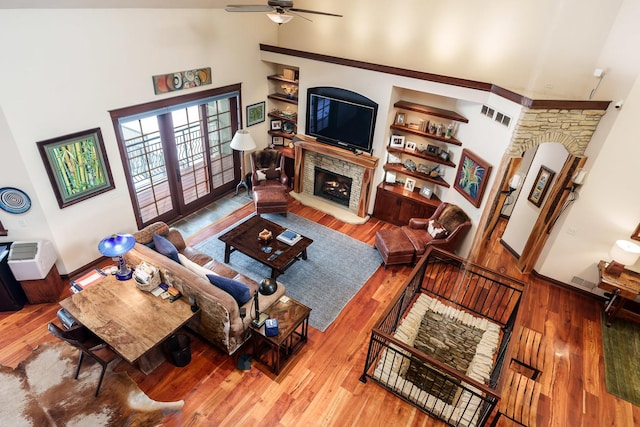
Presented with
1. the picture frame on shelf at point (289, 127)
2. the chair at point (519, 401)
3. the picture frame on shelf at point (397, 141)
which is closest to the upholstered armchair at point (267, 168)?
the picture frame on shelf at point (289, 127)

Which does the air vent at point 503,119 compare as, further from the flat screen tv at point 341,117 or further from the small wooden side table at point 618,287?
the small wooden side table at point 618,287

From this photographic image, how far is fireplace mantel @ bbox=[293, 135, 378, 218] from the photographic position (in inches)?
280

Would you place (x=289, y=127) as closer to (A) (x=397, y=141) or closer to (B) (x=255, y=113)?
(B) (x=255, y=113)

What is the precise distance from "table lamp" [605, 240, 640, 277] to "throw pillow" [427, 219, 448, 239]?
7.70ft

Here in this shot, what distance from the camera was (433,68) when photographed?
20.9 ft

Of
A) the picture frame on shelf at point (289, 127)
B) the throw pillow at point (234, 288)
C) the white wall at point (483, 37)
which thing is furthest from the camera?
the picture frame on shelf at point (289, 127)

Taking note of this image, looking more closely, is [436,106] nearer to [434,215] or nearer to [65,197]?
[434,215]

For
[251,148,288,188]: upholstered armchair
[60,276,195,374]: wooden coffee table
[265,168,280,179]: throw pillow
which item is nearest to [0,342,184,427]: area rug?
[60,276,195,374]: wooden coffee table

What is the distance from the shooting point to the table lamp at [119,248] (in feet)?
14.2

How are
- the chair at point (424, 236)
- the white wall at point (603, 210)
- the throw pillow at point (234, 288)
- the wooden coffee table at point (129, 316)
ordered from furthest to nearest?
1. the chair at point (424, 236)
2. the white wall at point (603, 210)
3. the throw pillow at point (234, 288)
4. the wooden coffee table at point (129, 316)

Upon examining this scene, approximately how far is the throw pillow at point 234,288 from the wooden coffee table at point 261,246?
113 centimetres

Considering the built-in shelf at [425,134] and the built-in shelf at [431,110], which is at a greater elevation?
the built-in shelf at [431,110]

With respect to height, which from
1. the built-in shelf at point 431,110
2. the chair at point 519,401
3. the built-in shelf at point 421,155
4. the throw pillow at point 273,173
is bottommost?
the chair at point 519,401

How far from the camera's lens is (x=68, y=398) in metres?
4.07
